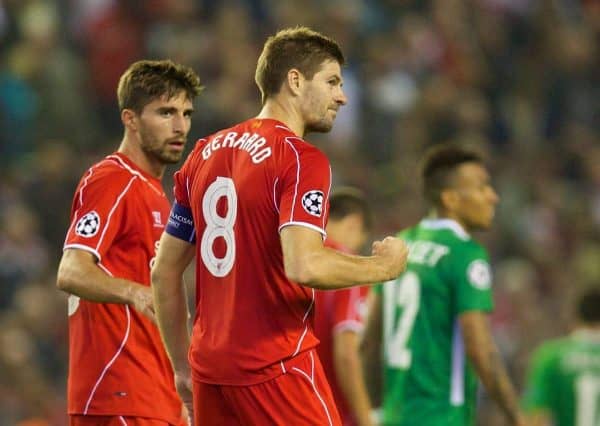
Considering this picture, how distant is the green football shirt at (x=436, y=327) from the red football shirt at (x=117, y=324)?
73.7 inches

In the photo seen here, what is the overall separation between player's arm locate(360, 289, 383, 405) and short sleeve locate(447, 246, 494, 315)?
0.68 meters

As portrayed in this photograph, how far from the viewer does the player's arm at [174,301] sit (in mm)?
5941

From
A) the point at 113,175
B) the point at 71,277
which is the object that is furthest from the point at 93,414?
the point at 113,175

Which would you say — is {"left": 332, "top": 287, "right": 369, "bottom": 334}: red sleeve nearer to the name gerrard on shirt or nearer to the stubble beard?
the stubble beard

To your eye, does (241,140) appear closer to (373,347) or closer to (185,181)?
(185,181)

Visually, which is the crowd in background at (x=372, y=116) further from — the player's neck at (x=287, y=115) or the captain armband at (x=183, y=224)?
the player's neck at (x=287, y=115)

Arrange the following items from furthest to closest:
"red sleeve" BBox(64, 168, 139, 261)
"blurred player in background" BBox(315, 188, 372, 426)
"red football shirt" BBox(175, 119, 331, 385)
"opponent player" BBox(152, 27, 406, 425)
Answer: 1. "blurred player in background" BBox(315, 188, 372, 426)
2. "red sleeve" BBox(64, 168, 139, 261)
3. "red football shirt" BBox(175, 119, 331, 385)
4. "opponent player" BBox(152, 27, 406, 425)

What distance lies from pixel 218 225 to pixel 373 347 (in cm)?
314

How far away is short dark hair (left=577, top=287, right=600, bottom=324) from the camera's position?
8.47 meters

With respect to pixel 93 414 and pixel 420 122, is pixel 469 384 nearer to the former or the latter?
pixel 93 414

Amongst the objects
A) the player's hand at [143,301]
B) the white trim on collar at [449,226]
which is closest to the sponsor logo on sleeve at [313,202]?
the player's hand at [143,301]

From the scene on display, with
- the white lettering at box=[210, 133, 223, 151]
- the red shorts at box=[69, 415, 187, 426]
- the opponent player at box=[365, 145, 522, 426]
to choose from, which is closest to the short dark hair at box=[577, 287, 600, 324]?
the opponent player at box=[365, 145, 522, 426]

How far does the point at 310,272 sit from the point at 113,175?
163cm

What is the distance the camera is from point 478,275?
7793 mm
